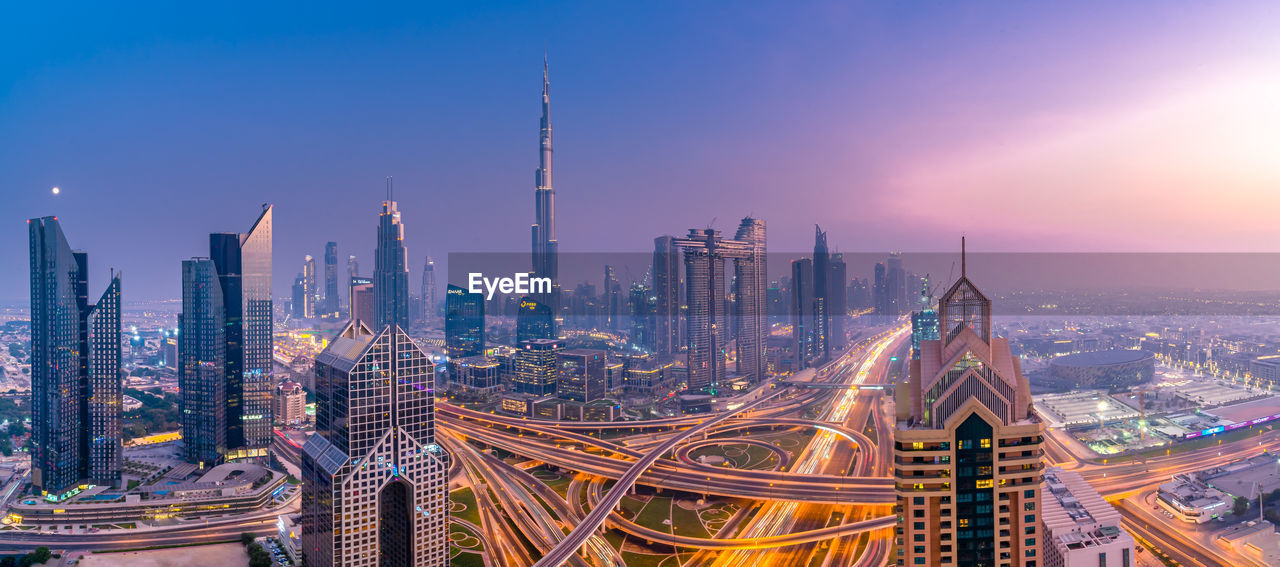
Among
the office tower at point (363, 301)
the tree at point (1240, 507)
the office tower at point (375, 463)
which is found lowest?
the tree at point (1240, 507)

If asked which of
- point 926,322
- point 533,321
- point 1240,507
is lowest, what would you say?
point 1240,507

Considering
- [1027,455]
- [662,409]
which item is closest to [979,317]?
[1027,455]

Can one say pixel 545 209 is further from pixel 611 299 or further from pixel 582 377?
pixel 582 377

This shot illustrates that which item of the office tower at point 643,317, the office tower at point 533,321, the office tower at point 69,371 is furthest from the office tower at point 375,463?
the office tower at point 643,317

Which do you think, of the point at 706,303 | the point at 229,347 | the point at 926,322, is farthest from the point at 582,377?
the point at 926,322

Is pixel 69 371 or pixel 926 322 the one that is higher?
pixel 926 322

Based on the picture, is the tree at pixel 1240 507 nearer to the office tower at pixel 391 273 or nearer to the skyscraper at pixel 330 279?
the office tower at pixel 391 273
